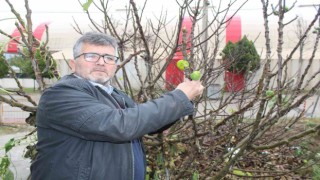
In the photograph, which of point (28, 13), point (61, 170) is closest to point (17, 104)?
point (28, 13)

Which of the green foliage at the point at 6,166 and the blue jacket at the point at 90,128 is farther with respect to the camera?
the green foliage at the point at 6,166

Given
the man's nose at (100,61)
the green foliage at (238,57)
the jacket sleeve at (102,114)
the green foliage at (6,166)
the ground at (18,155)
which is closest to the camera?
the jacket sleeve at (102,114)

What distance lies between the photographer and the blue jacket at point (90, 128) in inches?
68.2

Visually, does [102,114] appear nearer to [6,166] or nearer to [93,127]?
[93,127]

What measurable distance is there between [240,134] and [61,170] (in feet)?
6.73

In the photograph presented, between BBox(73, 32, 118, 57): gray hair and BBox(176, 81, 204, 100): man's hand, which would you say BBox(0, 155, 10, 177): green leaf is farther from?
BBox(176, 81, 204, 100): man's hand

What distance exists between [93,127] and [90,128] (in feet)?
0.06

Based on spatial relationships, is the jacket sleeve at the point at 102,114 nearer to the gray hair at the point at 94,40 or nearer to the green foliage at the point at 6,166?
the gray hair at the point at 94,40

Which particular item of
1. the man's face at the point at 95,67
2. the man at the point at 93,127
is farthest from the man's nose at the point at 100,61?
the man at the point at 93,127

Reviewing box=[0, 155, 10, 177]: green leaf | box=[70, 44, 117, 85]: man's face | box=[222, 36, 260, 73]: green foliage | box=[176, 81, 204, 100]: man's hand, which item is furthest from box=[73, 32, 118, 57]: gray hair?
box=[0, 155, 10, 177]: green leaf

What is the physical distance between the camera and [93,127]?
5.61 feet

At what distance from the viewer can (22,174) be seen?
6.37 metres

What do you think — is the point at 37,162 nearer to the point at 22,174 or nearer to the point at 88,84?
the point at 88,84

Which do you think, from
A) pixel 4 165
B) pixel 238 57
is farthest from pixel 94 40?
pixel 238 57
